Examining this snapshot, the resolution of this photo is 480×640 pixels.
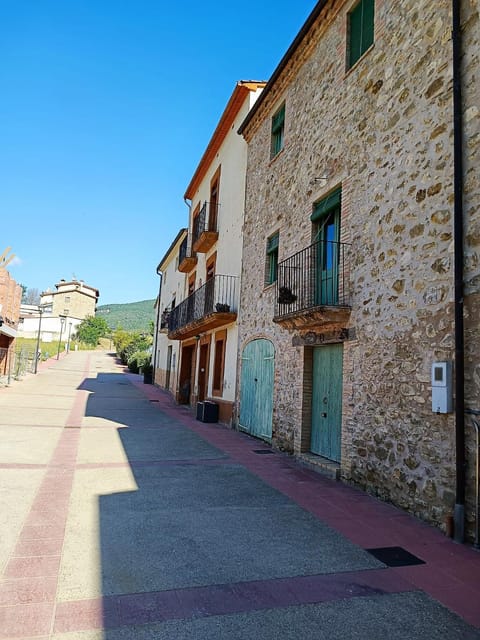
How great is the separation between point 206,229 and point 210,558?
13758 mm

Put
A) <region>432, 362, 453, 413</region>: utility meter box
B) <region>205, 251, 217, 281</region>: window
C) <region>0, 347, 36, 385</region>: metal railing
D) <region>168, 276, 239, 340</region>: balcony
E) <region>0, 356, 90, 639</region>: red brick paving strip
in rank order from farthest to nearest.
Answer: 1. <region>0, 347, 36, 385</region>: metal railing
2. <region>205, 251, 217, 281</region>: window
3. <region>168, 276, 239, 340</region>: balcony
4. <region>432, 362, 453, 413</region>: utility meter box
5. <region>0, 356, 90, 639</region>: red brick paving strip

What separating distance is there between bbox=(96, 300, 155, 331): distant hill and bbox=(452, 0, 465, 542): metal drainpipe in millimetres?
115770

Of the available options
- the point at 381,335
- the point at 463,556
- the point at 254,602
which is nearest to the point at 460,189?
the point at 381,335

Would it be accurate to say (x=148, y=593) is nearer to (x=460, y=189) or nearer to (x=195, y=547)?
(x=195, y=547)

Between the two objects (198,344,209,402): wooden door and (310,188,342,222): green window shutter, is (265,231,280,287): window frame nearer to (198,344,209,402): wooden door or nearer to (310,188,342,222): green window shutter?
(310,188,342,222): green window shutter

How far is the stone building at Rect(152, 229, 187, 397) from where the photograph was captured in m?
22.7

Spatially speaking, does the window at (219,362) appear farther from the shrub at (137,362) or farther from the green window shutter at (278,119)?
the shrub at (137,362)

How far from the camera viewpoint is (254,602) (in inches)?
120

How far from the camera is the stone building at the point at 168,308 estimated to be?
74.5 ft

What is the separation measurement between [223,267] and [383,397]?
929 centimetres

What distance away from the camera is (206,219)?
55.3 ft

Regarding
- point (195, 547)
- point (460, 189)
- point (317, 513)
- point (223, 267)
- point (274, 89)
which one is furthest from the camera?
point (223, 267)

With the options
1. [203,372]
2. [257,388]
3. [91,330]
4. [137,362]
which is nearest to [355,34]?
[257,388]

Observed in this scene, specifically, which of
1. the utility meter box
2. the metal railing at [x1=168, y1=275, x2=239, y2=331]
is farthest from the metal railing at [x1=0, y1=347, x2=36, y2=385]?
the utility meter box
